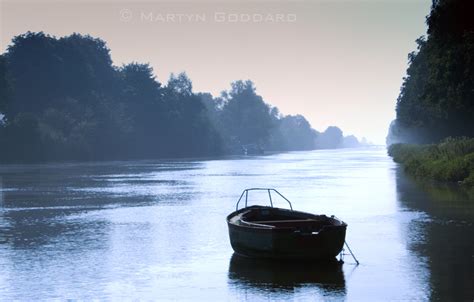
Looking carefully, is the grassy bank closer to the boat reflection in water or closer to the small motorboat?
the small motorboat

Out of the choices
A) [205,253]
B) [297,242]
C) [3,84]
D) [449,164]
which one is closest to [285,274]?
[297,242]

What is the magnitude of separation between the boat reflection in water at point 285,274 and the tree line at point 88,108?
84.9 metres

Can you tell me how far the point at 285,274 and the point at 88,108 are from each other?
106926mm

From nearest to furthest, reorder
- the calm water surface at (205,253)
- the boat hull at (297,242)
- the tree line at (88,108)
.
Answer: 1. the calm water surface at (205,253)
2. the boat hull at (297,242)
3. the tree line at (88,108)

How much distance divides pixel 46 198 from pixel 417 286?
92.3 feet

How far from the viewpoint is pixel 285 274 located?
49.8 feet

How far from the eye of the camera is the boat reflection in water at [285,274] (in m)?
14.1

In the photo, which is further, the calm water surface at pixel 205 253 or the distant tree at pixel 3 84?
the distant tree at pixel 3 84

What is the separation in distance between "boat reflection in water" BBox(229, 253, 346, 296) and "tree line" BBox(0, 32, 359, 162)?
279 ft

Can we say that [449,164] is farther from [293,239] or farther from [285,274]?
[285,274]

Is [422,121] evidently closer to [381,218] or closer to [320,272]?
[381,218]

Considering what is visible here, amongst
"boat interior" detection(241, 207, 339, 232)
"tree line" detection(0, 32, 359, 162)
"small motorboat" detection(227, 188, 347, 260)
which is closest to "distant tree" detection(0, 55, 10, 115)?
"tree line" detection(0, 32, 359, 162)

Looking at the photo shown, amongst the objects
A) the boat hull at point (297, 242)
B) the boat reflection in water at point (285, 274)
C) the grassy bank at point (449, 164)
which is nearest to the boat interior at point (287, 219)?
the boat hull at point (297, 242)

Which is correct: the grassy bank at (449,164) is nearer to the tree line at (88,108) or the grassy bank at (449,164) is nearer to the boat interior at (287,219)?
the boat interior at (287,219)
